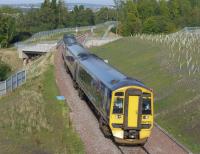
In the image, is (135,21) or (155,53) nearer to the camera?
(155,53)

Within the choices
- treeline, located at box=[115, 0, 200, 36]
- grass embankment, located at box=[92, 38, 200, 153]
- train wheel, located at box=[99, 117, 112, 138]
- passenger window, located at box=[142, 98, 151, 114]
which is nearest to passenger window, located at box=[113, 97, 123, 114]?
passenger window, located at box=[142, 98, 151, 114]

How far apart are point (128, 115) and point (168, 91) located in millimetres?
9938

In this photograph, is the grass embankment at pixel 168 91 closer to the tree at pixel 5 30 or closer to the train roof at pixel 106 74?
the train roof at pixel 106 74

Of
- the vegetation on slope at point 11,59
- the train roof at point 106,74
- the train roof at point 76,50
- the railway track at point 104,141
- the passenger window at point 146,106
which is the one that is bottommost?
the vegetation on slope at point 11,59

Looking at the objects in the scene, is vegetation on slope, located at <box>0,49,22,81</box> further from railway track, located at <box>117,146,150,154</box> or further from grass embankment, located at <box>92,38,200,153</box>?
railway track, located at <box>117,146,150,154</box>

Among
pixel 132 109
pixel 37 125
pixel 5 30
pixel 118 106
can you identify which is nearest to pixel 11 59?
pixel 5 30

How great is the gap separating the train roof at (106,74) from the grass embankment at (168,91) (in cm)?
393

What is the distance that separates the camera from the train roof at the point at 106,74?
70.2ft

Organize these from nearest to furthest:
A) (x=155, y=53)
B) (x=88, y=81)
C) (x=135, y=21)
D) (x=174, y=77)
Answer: (x=88, y=81)
(x=174, y=77)
(x=155, y=53)
(x=135, y=21)

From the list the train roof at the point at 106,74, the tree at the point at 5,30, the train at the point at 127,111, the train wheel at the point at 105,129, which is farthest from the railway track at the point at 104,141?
the tree at the point at 5,30

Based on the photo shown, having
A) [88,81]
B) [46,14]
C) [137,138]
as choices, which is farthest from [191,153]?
[46,14]

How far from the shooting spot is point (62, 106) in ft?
92.5

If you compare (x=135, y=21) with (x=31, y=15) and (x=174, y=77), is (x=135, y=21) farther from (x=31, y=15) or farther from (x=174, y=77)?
(x=174, y=77)

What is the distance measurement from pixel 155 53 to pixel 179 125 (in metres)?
19.9
